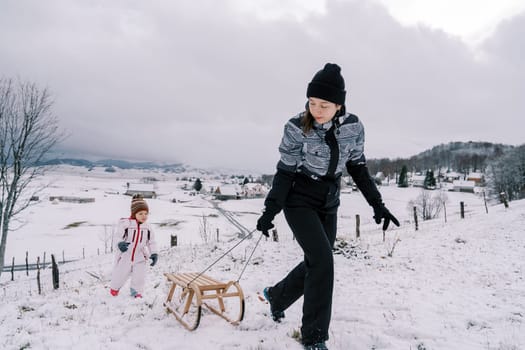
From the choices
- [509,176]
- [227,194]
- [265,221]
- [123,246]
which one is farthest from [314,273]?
[227,194]

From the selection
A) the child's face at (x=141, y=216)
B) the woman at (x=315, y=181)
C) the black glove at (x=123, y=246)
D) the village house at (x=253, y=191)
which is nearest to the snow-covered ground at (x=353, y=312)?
the woman at (x=315, y=181)

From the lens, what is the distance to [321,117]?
10.8 ft

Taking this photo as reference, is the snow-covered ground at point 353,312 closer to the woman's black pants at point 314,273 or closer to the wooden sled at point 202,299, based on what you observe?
the wooden sled at point 202,299

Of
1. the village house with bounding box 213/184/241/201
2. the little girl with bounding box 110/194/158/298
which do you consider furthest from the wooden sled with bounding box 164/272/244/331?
the village house with bounding box 213/184/241/201

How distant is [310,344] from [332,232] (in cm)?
120

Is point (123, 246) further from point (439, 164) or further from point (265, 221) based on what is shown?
point (439, 164)

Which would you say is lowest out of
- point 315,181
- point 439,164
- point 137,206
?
point 137,206

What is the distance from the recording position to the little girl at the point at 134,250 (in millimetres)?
5965

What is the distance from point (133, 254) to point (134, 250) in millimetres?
79

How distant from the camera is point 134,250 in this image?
6.23 metres

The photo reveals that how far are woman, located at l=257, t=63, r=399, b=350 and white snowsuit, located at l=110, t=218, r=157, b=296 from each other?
386 cm

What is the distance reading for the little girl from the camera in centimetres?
596

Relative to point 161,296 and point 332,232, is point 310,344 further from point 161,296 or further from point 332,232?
point 161,296

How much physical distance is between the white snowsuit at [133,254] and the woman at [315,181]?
3860 mm
